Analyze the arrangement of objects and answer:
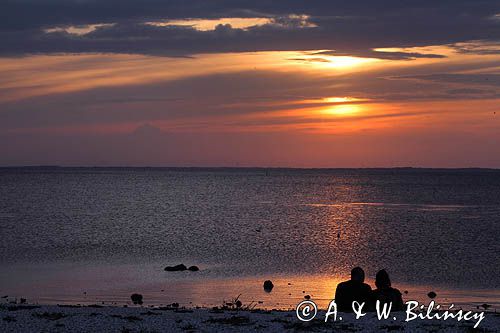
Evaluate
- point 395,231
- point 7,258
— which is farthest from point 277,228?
point 7,258

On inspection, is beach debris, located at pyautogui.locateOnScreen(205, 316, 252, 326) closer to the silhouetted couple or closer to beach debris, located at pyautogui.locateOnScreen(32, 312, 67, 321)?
the silhouetted couple

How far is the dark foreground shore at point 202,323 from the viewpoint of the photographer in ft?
58.6

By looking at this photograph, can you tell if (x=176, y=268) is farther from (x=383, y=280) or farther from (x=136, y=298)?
(x=383, y=280)

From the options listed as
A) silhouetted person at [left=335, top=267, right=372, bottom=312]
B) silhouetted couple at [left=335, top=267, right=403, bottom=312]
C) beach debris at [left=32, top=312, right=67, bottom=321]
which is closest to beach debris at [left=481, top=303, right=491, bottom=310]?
silhouetted couple at [left=335, top=267, right=403, bottom=312]

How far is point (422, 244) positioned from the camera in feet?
197

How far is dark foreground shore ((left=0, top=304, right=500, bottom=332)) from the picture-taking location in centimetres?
1786

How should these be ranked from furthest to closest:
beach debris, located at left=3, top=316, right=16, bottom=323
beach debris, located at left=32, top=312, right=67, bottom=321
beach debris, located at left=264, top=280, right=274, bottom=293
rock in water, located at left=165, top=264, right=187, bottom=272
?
rock in water, located at left=165, top=264, right=187, bottom=272, beach debris, located at left=264, top=280, right=274, bottom=293, beach debris, located at left=32, top=312, right=67, bottom=321, beach debris, located at left=3, top=316, right=16, bottom=323

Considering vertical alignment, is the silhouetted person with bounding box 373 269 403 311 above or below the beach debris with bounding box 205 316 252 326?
above

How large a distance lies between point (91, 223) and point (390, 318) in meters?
65.6

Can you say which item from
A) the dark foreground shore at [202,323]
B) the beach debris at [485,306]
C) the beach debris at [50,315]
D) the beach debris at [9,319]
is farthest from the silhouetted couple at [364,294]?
the beach debris at [485,306]

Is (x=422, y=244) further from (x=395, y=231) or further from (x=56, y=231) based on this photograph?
(x=56, y=231)

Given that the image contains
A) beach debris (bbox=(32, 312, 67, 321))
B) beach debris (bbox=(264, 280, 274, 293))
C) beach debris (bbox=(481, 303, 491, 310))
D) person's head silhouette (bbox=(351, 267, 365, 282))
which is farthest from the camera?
beach debris (bbox=(264, 280, 274, 293))

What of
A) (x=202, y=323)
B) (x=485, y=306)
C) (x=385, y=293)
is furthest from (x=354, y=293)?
(x=485, y=306)

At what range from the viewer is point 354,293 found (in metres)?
20.8
